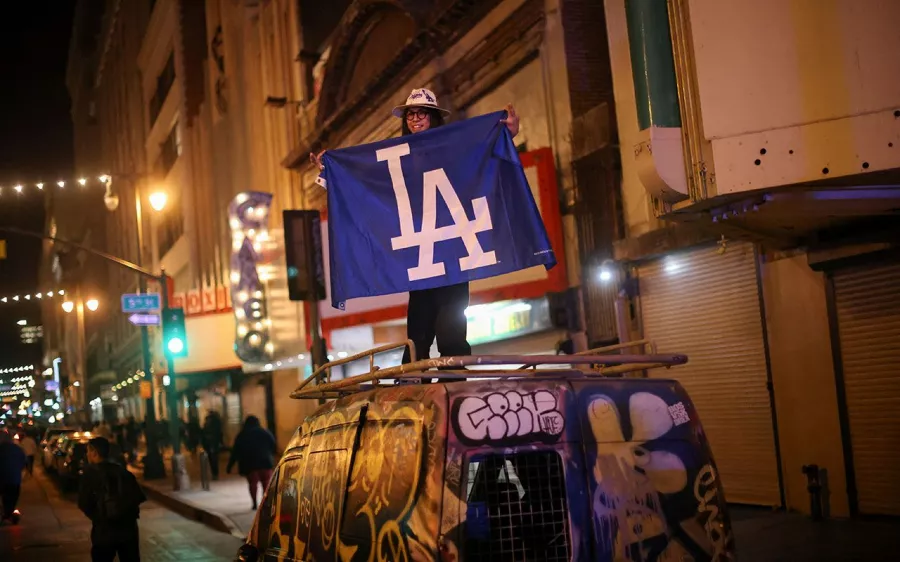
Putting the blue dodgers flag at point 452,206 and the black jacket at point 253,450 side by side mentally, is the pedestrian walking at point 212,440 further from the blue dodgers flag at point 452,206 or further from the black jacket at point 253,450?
the blue dodgers flag at point 452,206

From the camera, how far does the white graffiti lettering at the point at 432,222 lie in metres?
6.54

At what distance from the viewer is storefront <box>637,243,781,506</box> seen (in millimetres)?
12117

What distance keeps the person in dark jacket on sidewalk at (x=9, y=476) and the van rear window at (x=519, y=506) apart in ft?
55.0

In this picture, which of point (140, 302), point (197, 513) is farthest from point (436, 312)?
point (140, 302)

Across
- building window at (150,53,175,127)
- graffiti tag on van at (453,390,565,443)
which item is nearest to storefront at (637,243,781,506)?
graffiti tag on van at (453,390,565,443)

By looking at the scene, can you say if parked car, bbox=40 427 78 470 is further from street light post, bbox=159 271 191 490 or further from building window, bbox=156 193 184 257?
building window, bbox=156 193 184 257

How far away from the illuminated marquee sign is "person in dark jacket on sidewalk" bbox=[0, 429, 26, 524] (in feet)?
29.3

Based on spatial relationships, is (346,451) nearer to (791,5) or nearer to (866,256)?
(791,5)

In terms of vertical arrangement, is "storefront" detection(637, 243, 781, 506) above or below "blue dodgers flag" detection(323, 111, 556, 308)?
below

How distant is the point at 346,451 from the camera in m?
4.84

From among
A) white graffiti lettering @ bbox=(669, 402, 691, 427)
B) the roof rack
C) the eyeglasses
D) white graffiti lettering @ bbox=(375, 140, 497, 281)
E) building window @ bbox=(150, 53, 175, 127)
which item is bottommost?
white graffiti lettering @ bbox=(669, 402, 691, 427)

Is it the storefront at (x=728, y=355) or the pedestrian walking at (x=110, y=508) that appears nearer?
the pedestrian walking at (x=110, y=508)

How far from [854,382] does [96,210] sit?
3132 inches

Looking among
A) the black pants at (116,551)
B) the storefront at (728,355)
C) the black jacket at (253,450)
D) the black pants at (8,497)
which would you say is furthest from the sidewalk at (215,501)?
the storefront at (728,355)
